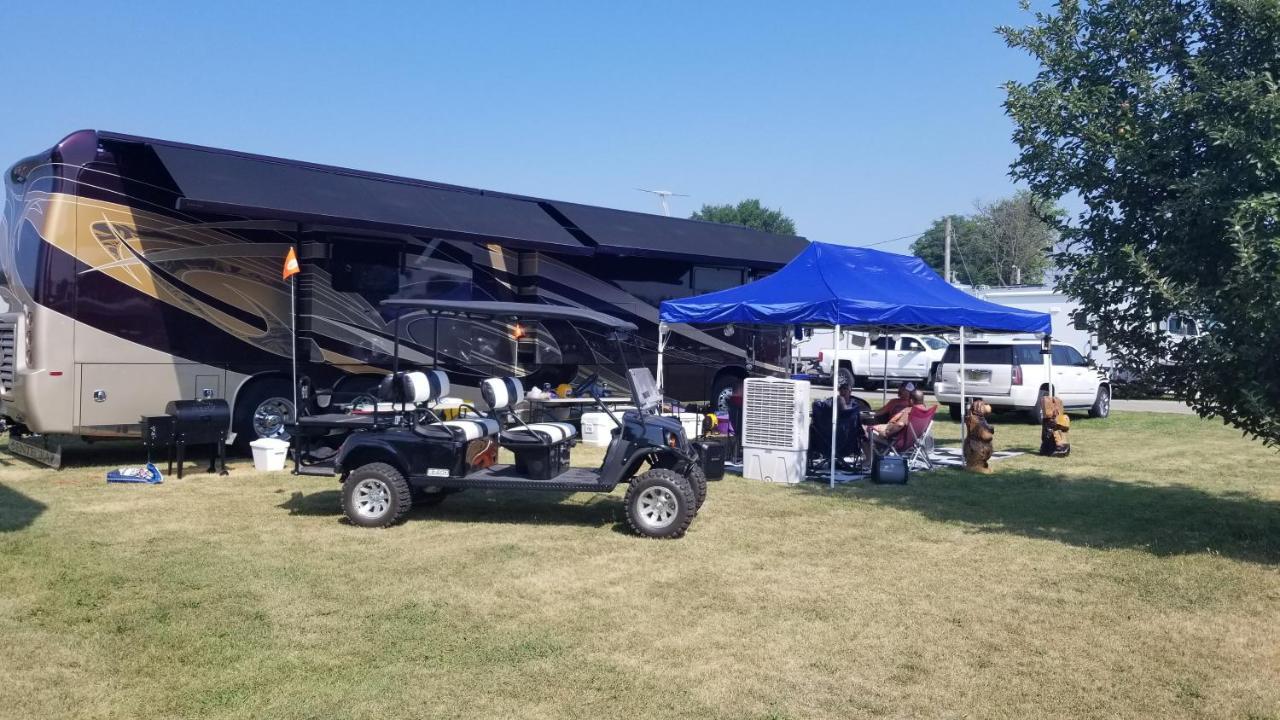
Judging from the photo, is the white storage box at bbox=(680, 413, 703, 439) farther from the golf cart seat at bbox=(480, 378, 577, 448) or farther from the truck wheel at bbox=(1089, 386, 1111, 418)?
the truck wheel at bbox=(1089, 386, 1111, 418)

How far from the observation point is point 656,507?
7434 mm

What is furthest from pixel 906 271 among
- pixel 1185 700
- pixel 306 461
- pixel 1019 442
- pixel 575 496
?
pixel 1185 700

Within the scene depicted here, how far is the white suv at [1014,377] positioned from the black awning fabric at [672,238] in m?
3.56

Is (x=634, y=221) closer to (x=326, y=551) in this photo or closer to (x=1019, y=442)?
(x=1019, y=442)

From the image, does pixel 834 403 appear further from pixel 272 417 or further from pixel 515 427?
pixel 272 417

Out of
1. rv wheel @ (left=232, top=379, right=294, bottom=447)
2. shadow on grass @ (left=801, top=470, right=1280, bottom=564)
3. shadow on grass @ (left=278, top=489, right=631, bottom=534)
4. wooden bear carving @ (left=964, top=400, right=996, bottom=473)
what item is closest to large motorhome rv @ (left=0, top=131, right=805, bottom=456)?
rv wheel @ (left=232, top=379, right=294, bottom=447)

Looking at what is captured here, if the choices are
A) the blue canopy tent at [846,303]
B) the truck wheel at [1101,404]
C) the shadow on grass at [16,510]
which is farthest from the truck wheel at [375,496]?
the truck wheel at [1101,404]

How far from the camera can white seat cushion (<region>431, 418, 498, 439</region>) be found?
7.70m

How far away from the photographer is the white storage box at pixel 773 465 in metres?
10.2

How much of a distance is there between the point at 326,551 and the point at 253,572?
0.68 m

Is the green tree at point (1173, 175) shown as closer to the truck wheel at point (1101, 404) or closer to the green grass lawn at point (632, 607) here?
the green grass lawn at point (632, 607)

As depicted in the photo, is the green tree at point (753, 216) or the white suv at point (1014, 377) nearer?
the white suv at point (1014, 377)

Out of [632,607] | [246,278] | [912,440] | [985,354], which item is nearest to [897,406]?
[912,440]

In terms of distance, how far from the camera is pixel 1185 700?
430 cm
